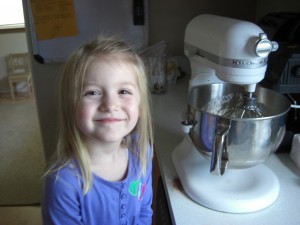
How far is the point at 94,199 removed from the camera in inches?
29.6

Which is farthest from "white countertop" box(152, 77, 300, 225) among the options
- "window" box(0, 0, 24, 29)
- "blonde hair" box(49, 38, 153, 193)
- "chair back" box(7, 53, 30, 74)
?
"window" box(0, 0, 24, 29)

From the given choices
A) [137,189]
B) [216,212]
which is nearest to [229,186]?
[216,212]

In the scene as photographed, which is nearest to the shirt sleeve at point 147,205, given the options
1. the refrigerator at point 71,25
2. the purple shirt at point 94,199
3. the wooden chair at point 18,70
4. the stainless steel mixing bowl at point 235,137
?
the purple shirt at point 94,199

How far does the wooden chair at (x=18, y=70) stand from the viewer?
4230 millimetres

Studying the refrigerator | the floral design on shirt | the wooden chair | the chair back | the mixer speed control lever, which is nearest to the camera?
the mixer speed control lever

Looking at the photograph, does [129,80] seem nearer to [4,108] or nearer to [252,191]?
[252,191]

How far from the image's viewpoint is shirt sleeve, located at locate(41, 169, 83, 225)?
27.5 inches

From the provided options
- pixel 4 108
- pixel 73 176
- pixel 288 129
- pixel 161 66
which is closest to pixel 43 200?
pixel 73 176

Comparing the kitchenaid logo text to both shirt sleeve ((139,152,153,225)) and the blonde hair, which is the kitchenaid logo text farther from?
shirt sleeve ((139,152,153,225))

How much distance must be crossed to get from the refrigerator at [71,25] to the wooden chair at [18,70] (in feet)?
8.91

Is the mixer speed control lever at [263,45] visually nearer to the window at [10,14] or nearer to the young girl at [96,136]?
the young girl at [96,136]

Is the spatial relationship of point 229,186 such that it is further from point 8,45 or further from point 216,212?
point 8,45

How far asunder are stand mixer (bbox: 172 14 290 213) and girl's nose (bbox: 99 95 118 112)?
198 millimetres

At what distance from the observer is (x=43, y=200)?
0.72 meters
